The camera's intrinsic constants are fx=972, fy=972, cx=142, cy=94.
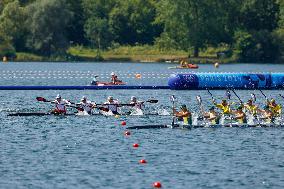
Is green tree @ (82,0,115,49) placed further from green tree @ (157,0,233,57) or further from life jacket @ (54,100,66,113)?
life jacket @ (54,100,66,113)

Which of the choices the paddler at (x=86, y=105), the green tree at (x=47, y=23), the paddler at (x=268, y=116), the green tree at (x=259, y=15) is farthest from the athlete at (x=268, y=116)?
the green tree at (x=259, y=15)

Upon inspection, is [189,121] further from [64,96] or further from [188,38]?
[188,38]

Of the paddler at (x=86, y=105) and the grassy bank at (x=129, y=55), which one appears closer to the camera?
the paddler at (x=86, y=105)

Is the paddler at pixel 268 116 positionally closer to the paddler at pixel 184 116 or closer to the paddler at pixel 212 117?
the paddler at pixel 212 117

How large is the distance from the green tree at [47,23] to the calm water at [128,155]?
292 feet

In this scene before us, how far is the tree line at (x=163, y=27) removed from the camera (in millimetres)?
159375

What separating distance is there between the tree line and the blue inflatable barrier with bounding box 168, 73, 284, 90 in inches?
2583

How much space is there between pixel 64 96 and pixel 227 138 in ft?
115

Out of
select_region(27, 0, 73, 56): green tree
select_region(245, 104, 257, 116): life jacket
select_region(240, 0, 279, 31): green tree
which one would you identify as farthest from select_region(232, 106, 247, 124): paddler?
select_region(240, 0, 279, 31): green tree

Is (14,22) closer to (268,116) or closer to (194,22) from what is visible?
(194,22)

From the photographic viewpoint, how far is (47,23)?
159m

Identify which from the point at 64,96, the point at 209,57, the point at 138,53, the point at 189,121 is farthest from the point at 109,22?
the point at 189,121

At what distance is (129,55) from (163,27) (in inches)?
497

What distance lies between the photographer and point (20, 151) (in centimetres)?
4638
